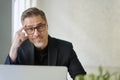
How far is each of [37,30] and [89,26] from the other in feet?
1.26

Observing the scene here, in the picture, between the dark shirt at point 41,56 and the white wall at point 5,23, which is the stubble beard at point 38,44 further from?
the white wall at point 5,23

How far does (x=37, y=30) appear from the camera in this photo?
5.71 feet

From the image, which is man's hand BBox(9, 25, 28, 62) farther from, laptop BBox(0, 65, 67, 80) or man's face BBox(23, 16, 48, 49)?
laptop BBox(0, 65, 67, 80)

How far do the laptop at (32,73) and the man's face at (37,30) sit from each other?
0.24 meters

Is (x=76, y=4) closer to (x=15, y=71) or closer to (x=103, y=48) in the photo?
A: (x=103, y=48)

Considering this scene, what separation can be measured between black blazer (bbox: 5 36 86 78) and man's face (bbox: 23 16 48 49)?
0.14 feet

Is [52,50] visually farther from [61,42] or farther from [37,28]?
[37,28]

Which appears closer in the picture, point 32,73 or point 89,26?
point 32,73

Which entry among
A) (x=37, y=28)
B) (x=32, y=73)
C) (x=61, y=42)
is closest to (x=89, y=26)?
(x=61, y=42)

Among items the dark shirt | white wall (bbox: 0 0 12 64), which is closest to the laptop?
the dark shirt

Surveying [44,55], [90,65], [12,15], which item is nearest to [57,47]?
[44,55]

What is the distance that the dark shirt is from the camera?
5.74 feet

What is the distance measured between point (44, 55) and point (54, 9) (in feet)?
1.14

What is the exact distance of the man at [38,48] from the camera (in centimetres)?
174
